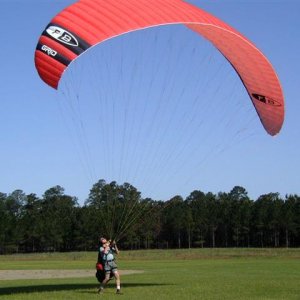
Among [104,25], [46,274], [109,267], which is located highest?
[104,25]

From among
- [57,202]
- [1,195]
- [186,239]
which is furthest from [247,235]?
[1,195]

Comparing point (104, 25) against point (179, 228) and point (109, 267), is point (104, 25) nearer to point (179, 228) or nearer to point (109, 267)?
point (109, 267)

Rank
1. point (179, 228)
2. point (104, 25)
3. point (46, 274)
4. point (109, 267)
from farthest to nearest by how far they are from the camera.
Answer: point (179, 228) < point (46, 274) < point (109, 267) < point (104, 25)

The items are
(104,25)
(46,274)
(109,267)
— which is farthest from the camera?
(46,274)

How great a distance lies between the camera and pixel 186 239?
417ft

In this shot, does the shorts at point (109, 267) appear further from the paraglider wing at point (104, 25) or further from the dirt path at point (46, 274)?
the dirt path at point (46, 274)

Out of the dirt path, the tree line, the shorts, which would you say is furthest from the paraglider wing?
the tree line

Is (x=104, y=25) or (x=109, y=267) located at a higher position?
(x=104, y=25)

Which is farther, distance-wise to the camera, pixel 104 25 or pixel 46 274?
pixel 46 274

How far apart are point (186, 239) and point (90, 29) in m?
116

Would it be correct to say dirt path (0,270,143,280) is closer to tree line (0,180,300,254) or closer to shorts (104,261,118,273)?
shorts (104,261,118,273)

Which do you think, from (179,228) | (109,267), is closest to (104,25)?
(109,267)

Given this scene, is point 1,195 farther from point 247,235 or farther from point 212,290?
point 212,290

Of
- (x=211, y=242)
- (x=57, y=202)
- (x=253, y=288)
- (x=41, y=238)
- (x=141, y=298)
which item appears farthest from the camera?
(x=57, y=202)
